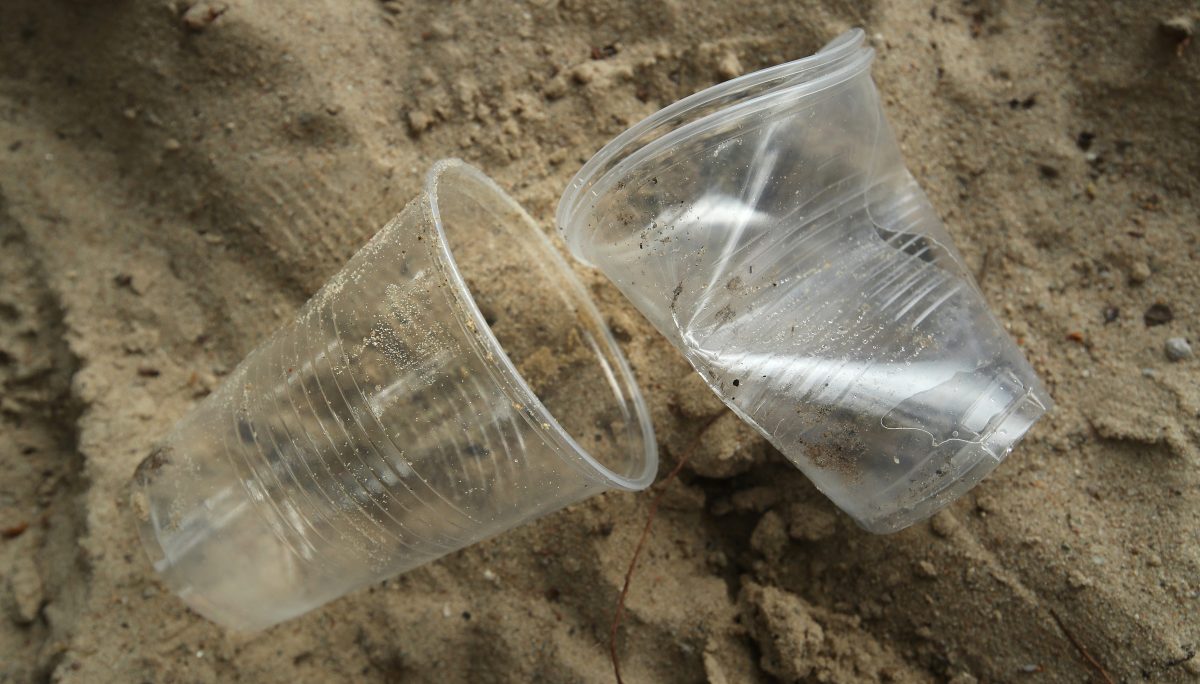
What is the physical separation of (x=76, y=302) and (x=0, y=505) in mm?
414

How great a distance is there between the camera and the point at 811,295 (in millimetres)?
1434

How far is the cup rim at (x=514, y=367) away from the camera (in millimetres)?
1188

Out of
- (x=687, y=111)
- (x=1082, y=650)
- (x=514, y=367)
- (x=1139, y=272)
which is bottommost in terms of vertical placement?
(x=1082, y=650)

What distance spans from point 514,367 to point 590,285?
0.36m

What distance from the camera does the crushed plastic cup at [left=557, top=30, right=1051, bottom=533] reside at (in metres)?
1.35

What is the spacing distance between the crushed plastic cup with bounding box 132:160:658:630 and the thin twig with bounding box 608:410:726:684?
73mm

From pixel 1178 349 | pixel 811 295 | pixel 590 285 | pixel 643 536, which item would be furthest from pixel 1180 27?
pixel 643 536

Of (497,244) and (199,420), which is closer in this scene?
(199,420)

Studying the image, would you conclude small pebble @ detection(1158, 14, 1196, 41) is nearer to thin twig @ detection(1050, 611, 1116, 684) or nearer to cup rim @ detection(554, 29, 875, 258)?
cup rim @ detection(554, 29, 875, 258)

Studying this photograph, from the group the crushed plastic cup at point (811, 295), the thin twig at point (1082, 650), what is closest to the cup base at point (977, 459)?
the crushed plastic cup at point (811, 295)

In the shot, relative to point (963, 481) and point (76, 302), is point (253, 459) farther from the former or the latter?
point (963, 481)

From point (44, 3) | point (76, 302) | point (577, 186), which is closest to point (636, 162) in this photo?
point (577, 186)

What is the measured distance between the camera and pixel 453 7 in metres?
1.76

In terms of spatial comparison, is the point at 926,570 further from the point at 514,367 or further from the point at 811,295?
the point at 514,367
